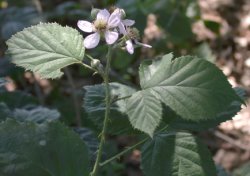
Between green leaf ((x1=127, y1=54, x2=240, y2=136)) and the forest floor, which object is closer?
green leaf ((x1=127, y1=54, x2=240, y2=136))

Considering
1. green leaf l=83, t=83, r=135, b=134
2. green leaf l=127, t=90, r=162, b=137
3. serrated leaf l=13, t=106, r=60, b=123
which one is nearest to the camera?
green leaf l=127, t=90, r=162, b=137

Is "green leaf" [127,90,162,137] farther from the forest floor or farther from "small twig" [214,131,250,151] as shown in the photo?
"small twig" [214,131,250,151]

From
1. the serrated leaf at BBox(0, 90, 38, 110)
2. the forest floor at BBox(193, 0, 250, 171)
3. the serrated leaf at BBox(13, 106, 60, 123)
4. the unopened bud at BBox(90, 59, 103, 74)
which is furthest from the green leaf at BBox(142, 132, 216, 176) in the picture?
the forest floor at BBox(193, 0, 250, 171)

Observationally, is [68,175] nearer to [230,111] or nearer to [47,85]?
[230,111]

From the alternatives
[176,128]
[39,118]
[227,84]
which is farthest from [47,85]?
[227,84]

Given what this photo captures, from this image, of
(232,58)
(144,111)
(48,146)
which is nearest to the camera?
(144,111)

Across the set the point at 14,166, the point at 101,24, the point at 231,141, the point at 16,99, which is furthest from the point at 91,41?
the point at 231,141

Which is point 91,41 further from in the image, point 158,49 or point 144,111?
point 158,49
